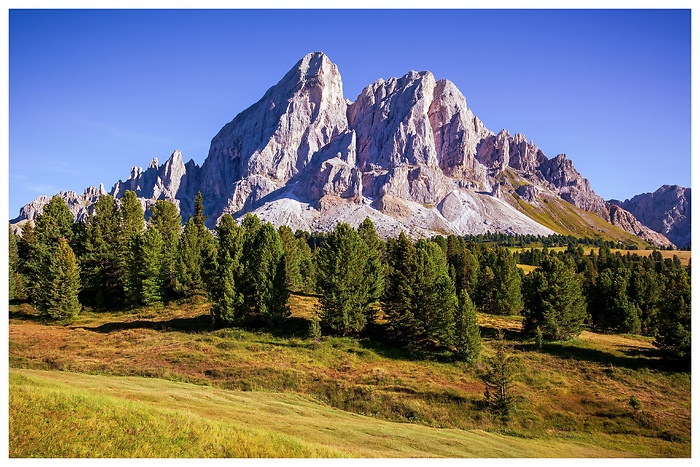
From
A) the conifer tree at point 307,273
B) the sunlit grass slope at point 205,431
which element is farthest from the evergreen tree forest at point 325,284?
the sunlit grass slope at point 205,431

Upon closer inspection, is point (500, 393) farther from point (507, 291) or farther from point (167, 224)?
point (167, 224)

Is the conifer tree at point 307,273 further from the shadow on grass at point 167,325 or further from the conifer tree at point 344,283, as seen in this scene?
the conifer tree at point 344,283

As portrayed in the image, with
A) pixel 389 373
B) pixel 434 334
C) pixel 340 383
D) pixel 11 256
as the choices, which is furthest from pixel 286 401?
pixel 11 256

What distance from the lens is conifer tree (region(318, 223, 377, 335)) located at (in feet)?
163

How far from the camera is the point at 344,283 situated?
50.3m

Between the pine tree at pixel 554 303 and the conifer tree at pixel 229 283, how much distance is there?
122ft

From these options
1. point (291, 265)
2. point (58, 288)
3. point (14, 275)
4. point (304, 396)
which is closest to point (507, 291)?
point (291, 265)

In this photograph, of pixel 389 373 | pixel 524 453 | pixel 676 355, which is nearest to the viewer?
pixel 524 453

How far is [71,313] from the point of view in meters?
54.7

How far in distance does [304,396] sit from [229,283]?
22781 millimetres

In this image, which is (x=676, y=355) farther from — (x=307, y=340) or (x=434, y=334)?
(x=307, y=340)

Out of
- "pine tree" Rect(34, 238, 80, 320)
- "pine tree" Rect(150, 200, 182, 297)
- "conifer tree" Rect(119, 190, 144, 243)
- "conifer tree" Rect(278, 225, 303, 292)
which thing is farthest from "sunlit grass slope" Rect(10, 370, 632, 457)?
"conifer tree" Rect(119, 190, 144, 243)

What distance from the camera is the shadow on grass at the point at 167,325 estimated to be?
50.9 m

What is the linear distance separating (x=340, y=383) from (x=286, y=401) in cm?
667
